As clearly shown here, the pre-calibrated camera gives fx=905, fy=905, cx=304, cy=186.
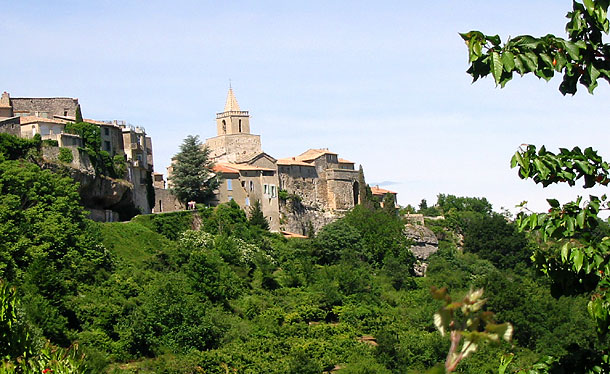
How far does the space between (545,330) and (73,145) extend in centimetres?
2822

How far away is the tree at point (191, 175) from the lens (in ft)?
186

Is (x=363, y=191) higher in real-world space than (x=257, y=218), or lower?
higher

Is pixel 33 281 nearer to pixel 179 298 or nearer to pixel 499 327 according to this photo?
pixel 179 298

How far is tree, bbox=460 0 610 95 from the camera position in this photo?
6.93 meters

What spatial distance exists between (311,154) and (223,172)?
15818 millimetres

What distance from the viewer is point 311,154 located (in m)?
74.5

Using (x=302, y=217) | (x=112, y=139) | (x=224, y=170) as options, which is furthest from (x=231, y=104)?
(x=112, y=139)

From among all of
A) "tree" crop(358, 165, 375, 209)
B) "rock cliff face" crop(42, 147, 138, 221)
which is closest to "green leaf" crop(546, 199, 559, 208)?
"rock cliff face" crop(42, 147, 138, 221)

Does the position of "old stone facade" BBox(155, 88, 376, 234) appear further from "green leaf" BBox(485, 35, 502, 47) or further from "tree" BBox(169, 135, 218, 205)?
"green leaf" BBox(485, 35, 502, 47)

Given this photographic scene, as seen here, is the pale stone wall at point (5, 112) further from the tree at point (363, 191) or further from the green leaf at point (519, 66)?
the green leaf at point (519, 66)

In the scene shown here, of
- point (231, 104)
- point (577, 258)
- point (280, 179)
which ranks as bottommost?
point (577, 258)

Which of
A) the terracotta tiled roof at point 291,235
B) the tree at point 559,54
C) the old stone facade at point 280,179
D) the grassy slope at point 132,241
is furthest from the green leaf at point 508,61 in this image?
the terracotta tiled roof at point 291,235

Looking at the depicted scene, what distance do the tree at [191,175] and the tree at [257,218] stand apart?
3.25 metres

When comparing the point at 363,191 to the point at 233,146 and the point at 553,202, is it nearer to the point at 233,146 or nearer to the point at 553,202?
the point at 233,146
